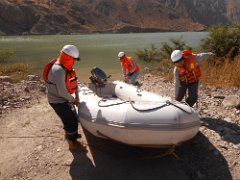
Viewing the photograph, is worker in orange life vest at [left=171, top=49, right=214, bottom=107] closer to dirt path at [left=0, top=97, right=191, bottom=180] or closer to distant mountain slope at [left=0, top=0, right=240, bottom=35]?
dirt path at [left=0, top=97, right=191, bottom=180]

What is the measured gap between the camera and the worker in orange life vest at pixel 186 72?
5.44 m

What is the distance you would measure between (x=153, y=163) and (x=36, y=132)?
230 cm

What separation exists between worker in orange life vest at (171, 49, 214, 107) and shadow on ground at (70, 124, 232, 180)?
86 cm

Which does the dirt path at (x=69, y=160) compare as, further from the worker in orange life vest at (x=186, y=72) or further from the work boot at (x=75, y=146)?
the worker in orange life vest at (x=186, y=72)

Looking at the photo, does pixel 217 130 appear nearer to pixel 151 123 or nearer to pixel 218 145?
pixel 218 145

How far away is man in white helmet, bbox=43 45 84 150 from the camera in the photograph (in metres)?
4.75

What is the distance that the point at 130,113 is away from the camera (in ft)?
14.4

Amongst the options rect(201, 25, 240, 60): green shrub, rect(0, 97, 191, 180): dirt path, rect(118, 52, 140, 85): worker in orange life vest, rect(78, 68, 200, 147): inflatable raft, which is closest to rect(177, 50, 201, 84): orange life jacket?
rect(78, 68, 200, 147): inflatable raft

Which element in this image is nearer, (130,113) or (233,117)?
(130,113)

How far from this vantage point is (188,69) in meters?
5.58

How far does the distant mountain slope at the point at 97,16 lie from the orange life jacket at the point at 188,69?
7312cm

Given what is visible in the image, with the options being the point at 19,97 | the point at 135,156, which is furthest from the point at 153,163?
the point at 19,97

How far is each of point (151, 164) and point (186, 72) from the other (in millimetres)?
1726

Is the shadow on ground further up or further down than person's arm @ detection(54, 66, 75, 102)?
further down
